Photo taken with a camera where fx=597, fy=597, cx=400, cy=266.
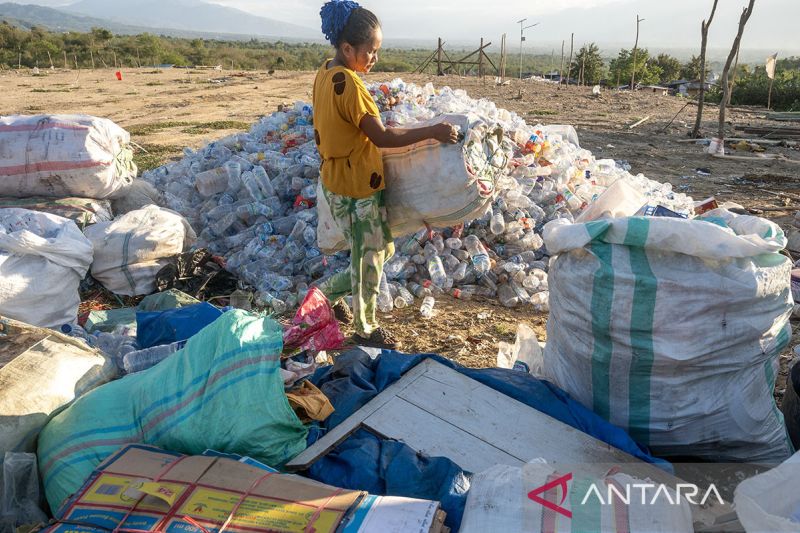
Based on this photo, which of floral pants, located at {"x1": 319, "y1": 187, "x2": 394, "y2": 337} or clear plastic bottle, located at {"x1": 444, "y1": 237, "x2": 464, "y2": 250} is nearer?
floral pants, located at {"x1": 319, "y1": 187, "x2": 394, "y2": 337}

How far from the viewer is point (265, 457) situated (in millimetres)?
1900

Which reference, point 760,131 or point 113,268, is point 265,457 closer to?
point 113,268

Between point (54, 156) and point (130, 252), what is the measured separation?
99cm

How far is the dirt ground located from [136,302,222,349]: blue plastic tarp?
3.77 ft

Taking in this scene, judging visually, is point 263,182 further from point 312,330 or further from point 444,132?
point 444,132

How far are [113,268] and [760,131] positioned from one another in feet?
38.3

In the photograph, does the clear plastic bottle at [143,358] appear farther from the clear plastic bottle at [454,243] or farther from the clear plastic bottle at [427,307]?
the clear plastic bottle at [454,243]

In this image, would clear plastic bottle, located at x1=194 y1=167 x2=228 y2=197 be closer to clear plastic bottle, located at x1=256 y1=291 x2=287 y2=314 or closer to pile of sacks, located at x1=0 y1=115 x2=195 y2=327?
pile of sacks, located at x1=0 y1=115 x2=195 y2=327

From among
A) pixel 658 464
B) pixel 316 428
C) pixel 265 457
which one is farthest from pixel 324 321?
pixel 658 464

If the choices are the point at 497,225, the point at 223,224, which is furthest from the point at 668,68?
the point at 223,224

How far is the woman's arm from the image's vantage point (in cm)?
253

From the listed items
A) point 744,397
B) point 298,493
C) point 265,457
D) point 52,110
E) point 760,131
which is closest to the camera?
point 298,493

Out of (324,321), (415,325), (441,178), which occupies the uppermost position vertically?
(441,178)

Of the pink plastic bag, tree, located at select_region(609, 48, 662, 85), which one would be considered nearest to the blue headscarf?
the pink plastic bag
